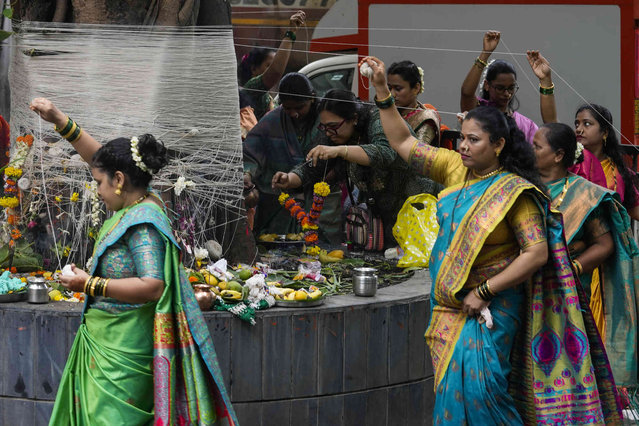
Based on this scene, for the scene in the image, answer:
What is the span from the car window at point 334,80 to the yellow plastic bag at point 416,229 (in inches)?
135

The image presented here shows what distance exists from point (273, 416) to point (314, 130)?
2563mm

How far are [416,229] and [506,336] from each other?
1708 mm

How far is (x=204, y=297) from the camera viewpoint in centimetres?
443

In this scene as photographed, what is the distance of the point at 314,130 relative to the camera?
21.7ft

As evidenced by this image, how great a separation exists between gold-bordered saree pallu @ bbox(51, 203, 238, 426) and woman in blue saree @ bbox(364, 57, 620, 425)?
99 centimetres

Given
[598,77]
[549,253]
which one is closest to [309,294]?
[549,253]

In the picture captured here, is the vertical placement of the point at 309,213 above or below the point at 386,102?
below

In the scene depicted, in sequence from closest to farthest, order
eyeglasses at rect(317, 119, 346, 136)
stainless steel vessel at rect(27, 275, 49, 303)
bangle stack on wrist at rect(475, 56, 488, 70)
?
stainless steel vessel at rect(27, 275, 49, 303) < eyeglasses at rect(317, 119, 346, 136) < bangle stack on wrist at rect(475, 56, 488, 70)

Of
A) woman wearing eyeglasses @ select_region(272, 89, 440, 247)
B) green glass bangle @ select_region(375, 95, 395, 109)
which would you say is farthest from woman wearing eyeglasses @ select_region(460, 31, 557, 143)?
green glass bangle @ select_region(375, 95, 395, 109)

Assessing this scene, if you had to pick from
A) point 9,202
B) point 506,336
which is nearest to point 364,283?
point 506,336

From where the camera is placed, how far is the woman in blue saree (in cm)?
398

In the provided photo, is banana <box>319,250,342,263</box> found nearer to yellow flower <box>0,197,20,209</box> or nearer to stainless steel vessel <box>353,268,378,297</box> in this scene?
stainless steel vessel <box>353,268,378,297</box>

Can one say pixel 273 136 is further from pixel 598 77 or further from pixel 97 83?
pixel 598 77

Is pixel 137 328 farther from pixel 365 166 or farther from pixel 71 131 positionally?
pixel 365 166
